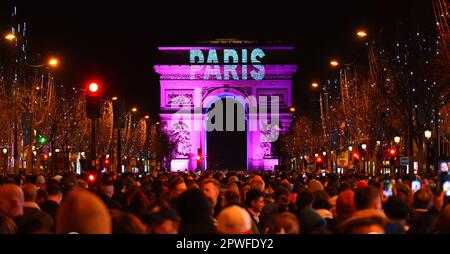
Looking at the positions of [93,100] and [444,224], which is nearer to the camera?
[444,224]

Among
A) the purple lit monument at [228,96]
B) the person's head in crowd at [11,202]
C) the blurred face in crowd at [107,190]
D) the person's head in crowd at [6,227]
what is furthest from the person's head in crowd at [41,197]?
the purple lit monument at [228,96]

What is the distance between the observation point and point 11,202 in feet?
47.2

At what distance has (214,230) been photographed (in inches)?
464

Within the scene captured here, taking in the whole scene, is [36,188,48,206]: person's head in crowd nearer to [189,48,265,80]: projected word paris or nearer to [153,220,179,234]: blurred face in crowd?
[153,220,179,234]: blurred face in crowd

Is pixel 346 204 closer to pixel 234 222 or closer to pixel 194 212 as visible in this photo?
pixel 194 212

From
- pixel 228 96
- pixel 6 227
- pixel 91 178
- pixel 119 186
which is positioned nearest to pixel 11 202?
pixel 6 227

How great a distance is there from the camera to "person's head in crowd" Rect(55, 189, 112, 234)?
342 inches

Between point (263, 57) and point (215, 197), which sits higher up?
point (263, 57)

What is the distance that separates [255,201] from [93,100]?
8.14 meters

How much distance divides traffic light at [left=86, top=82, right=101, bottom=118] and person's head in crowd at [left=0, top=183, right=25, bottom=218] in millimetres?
A: 9889

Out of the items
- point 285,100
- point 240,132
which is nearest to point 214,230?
point 285,100

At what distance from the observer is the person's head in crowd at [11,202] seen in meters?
14.3
